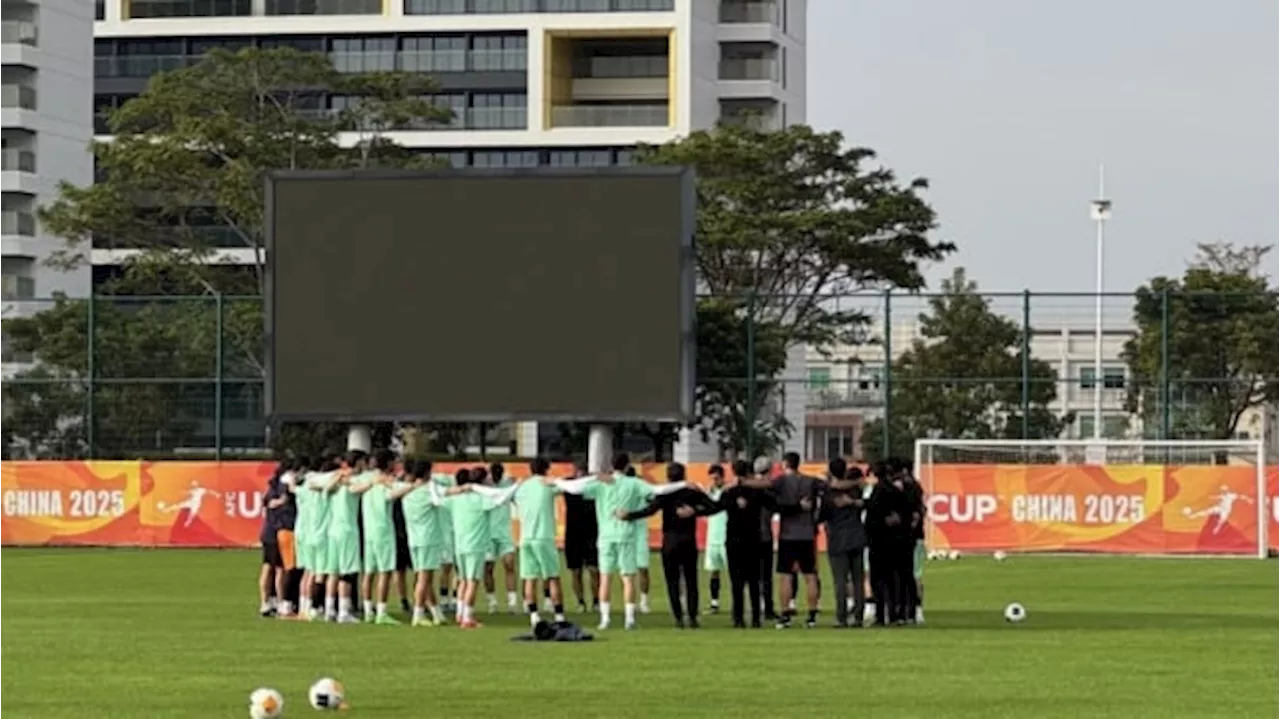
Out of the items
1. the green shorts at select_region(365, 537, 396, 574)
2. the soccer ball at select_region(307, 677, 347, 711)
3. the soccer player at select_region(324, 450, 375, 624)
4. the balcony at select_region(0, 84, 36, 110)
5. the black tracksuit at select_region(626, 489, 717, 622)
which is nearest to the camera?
the soccer ball at select_region(307, 677, 347, 711)

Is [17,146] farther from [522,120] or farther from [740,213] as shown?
[740,213]

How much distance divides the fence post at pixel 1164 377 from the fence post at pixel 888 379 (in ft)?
17.4

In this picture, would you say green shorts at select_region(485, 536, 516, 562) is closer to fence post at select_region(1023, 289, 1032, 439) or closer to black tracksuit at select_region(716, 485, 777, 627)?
black tracksuit at select_region(716, 485, 777, 627)

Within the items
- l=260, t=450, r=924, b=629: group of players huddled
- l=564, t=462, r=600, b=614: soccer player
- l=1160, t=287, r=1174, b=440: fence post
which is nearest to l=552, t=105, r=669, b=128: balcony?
l=1160, t=287, r=1174, b=440: fence post

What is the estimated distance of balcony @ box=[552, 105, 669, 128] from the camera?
100m

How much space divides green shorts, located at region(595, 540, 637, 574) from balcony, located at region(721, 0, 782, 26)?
78.2m

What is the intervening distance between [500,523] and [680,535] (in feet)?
7.18

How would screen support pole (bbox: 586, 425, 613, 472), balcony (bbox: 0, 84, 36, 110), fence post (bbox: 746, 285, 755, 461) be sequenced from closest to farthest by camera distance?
screen support pole (bbox: 586, 425, 613, 472)
fence post (bbox: 746, 285, 755, 461)
balcony (bbox: 0, 84, 36, 110)

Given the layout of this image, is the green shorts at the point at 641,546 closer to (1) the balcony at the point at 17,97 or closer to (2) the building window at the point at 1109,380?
(2) the building window at the point at 1109,380

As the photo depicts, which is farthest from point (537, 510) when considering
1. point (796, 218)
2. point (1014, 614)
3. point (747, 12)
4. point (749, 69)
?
point (747, 12)

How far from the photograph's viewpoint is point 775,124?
105m

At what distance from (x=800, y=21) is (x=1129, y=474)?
219 feet

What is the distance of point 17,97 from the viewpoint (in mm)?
98750

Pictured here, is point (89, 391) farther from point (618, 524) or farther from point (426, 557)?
point (618, 524)
